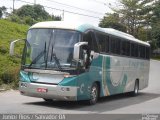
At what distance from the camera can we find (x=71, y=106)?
56.9 ft

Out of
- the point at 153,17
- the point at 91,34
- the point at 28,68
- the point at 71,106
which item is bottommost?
the point at 71,106

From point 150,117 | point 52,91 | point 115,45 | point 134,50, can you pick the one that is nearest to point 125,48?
point 115,45

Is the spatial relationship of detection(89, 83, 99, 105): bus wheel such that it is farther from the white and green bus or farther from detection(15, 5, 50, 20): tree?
detection(15, 5, 50, 20): tree

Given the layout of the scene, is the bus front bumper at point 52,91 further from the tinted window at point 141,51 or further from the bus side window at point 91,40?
the tinted window at point 141,51

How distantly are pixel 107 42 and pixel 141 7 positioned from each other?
59190 mm

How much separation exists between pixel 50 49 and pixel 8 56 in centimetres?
1202

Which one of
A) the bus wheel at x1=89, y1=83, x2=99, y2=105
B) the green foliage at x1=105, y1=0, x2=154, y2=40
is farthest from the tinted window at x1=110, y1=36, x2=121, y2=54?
the green foliage at x1=105, y1=0, x2=154, y2=40

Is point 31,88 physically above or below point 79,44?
below

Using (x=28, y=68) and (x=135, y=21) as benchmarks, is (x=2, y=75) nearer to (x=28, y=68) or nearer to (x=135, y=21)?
(x=28, y=68)

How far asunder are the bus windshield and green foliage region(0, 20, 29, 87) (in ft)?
22.4

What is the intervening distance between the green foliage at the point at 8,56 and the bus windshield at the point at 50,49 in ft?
22.4

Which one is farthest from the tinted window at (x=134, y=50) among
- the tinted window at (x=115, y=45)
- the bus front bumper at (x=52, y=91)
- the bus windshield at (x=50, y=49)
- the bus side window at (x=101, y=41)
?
the bus front bumper at (x=52, y=91)

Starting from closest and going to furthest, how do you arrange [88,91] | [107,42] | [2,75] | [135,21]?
[88,91]
[107,42]
[2,75]
[135,21]

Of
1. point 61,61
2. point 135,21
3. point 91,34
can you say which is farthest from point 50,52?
point 135,21
